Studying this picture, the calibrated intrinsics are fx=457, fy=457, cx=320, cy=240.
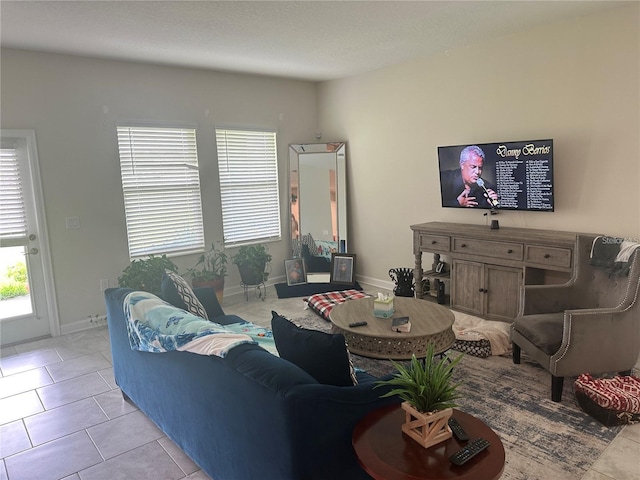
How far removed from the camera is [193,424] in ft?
7.55

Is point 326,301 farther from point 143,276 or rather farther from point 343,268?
point 143,276

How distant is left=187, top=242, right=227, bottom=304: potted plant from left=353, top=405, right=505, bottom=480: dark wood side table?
12.0 ft

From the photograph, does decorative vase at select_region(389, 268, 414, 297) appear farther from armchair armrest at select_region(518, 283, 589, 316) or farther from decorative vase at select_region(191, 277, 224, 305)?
decorative vase at select_region(191, 277, 224, 305)

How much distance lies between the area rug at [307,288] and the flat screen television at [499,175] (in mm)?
1729

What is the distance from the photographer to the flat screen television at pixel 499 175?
398 cm

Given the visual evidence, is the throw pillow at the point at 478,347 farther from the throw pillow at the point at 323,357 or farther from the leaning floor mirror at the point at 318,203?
the leaning floor mirror at the point at 318,203

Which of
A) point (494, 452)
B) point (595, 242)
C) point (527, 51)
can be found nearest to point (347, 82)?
point (527, 51)

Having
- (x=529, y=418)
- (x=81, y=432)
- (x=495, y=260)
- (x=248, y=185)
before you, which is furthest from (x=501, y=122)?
(x=81, y=432)

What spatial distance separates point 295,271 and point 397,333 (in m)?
3.18

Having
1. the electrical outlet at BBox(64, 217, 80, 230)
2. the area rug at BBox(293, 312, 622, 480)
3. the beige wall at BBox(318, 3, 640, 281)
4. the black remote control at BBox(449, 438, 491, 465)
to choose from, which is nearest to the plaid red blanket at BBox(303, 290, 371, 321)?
the beige wall at BBox(318, 3, 640, 281)

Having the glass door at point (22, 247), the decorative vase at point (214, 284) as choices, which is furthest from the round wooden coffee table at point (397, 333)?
the glass door at point (22, 247)

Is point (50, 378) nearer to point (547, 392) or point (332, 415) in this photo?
point (332, 415)

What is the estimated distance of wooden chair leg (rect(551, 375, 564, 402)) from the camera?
2932mm

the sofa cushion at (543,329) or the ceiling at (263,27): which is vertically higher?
the ceiling at (263,27)
